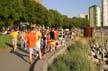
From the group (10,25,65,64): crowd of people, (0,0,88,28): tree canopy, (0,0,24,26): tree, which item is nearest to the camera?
(10,25,65,64): crowd of people

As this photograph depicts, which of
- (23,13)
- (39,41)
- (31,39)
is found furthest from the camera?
(23,13)

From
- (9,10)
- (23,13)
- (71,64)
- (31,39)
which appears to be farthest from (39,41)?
(23,13)

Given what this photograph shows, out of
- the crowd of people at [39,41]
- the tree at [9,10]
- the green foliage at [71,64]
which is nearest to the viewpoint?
the green foliage at [71,64]

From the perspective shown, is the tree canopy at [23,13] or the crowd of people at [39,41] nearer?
the crowd of people at [39,41]

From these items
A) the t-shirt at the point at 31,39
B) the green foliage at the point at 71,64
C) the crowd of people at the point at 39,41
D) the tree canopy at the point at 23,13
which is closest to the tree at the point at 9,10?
the tree canopy at the point at 23,13

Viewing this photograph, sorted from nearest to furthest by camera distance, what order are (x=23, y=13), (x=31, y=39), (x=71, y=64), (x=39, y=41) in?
(x=71, y=64), (x=31, y=39), (x=39, y=41), (x=23, y=13)

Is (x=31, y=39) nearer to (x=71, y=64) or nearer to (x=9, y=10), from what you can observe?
(x=71, y=64)

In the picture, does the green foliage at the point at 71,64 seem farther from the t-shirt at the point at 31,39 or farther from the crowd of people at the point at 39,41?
the crowd of people at the point at 39,41

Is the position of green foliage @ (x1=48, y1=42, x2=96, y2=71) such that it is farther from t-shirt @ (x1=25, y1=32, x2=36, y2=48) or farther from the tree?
the tree

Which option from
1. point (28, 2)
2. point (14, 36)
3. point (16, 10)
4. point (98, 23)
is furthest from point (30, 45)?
point (28, 2)

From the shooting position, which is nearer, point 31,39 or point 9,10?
point 31,39

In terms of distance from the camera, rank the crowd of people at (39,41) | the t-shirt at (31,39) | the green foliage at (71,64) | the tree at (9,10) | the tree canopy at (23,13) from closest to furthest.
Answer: the green foliage at (71,64) < the t-shirt at (31,39) < the crowd of people at (39,41) < the tree at (9,10) < the tree canopy at (23,13)

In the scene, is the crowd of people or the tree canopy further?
the tree canopy

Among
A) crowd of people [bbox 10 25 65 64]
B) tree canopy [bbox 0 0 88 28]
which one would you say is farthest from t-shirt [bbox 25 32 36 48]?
tree canopy [bbox 0 0 88 28]
